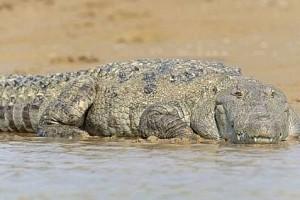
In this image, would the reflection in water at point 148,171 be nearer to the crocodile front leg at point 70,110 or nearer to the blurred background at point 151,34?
the crocodile front leg at point 70,110

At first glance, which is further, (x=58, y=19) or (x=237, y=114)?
(x=58, y=19)

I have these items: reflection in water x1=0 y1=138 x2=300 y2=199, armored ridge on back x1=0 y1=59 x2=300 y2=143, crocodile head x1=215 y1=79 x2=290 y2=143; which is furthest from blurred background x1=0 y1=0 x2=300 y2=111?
reflection in water x1=0 y1=138 x2=300 y2=199

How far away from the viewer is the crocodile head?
23.1 ft

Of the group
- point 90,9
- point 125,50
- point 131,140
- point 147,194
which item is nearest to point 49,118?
point 131,140

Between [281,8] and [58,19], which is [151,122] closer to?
[281,8]

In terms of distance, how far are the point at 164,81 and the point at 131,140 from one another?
1.80 feet

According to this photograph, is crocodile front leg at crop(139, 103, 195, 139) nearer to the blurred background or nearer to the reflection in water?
the reflection in water

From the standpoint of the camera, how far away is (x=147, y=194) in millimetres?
5180

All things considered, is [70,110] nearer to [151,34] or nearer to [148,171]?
[148,171]

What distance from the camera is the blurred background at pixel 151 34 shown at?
13977 mm

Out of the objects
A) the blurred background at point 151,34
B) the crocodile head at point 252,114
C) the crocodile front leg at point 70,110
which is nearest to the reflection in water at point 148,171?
the crocodile head at point 252,114

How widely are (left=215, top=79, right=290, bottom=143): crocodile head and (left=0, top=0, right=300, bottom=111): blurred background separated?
11.7 feet

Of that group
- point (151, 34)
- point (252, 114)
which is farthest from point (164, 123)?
point (151, 34)

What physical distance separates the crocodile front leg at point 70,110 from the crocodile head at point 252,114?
1180mm
